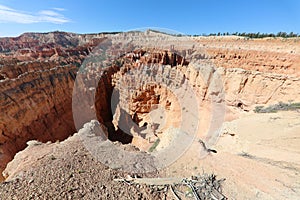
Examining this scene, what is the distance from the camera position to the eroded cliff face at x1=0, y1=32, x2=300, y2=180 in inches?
438

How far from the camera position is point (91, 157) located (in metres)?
5.34

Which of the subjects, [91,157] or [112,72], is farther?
[112,72]

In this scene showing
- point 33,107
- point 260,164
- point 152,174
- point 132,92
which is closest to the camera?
point 152,174

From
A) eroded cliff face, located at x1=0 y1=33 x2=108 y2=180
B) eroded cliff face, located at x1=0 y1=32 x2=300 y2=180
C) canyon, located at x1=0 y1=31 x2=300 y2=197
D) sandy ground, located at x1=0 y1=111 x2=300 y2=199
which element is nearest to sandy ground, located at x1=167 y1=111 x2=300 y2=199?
sandy ground, located at x1=0 y1=111 x2=300 y2=199

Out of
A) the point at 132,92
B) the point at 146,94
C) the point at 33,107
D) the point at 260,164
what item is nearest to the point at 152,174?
the point at 260,164

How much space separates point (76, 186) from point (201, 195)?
283 cm

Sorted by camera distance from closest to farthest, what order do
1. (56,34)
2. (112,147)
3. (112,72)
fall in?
(112,147) < (112,72) < (56,34)

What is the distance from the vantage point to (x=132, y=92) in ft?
59.7

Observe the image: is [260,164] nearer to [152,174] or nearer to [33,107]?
[152,174]

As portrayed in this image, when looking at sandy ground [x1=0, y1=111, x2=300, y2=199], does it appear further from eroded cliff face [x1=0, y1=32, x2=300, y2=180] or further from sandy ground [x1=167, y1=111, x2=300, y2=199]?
eroded cliff face [x1=0, y1=32, x2=300, y2=180]

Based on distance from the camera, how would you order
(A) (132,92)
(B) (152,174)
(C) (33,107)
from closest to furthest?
(B) (152,174) < (C) (33,107) < (A) (132,92)

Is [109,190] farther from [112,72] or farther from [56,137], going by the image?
[112,72]

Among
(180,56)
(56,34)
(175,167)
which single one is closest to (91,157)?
(175,167)

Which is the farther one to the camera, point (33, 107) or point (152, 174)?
point (33, 107)
